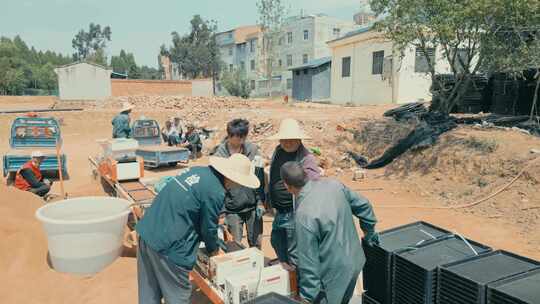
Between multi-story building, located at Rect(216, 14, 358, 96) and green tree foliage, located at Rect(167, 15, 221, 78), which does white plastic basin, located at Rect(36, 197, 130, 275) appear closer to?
multi-story building, located at Rect(216, 14, 358, 96)

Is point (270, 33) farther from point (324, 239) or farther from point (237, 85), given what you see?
point (324, 239)

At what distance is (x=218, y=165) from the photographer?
8.47 feet

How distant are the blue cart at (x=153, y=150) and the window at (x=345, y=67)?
45.7 ft

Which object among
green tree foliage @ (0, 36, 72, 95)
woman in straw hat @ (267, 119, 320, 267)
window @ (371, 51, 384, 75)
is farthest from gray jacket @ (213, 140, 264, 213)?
green tree foliage @ (0, 36, 72, 95)

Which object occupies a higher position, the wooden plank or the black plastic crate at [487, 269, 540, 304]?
the black plastic crate at [487, 269, 540, 304]

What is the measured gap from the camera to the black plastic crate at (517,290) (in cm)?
210

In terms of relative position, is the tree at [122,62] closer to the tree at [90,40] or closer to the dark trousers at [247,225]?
the tree at [90,40]

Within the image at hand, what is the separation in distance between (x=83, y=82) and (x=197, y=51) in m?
16.5

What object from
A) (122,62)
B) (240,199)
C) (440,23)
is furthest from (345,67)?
(122,62)

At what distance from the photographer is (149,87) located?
3306cm

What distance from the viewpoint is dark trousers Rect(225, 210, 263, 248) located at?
3723 millimetres

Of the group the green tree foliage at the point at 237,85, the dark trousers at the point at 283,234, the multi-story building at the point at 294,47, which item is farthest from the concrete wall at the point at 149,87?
the dark trousers at the point at 283,234

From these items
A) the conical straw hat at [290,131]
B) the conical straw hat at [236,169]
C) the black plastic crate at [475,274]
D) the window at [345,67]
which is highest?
the window at [345,67]

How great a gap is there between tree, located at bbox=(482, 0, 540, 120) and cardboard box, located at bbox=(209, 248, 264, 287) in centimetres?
716
